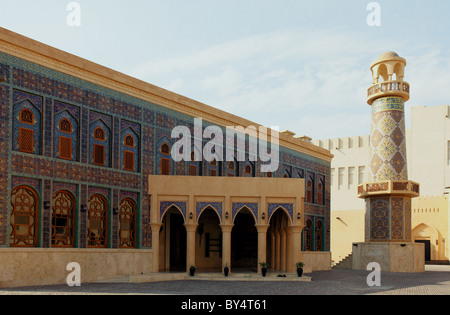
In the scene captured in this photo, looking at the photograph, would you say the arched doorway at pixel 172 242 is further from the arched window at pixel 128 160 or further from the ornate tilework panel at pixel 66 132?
the ornate tilework panel at pixel 66 132

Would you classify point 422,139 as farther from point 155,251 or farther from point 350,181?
point 155,251

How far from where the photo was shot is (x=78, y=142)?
18281 mm

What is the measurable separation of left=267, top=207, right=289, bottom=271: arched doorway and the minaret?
6940 millimetres

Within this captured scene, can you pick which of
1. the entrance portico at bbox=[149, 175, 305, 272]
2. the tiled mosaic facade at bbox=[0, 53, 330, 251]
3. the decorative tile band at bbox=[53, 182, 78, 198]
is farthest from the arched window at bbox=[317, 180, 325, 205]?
the decorative tile band at bbox=[53, 182, 78, 198]

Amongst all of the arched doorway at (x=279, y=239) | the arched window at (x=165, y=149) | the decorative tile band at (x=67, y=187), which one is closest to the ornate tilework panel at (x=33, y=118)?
the decorative tile band at (x=67, y=187)

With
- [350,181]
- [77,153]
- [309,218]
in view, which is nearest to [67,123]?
[77,153]

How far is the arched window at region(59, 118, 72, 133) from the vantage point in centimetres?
1778

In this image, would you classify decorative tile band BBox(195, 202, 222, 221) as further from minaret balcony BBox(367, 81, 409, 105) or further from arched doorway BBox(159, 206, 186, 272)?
minaret balcony BBox(367, 81, 409, 105)

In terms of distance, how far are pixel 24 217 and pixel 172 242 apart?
7690 millimetres

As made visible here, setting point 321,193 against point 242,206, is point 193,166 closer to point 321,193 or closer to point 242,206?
point 242,206

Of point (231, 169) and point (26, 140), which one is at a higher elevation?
point (26, 140)

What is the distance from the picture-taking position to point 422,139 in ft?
153

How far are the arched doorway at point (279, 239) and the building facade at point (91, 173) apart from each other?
0.10m

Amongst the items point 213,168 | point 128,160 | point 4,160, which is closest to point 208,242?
point 213,168
